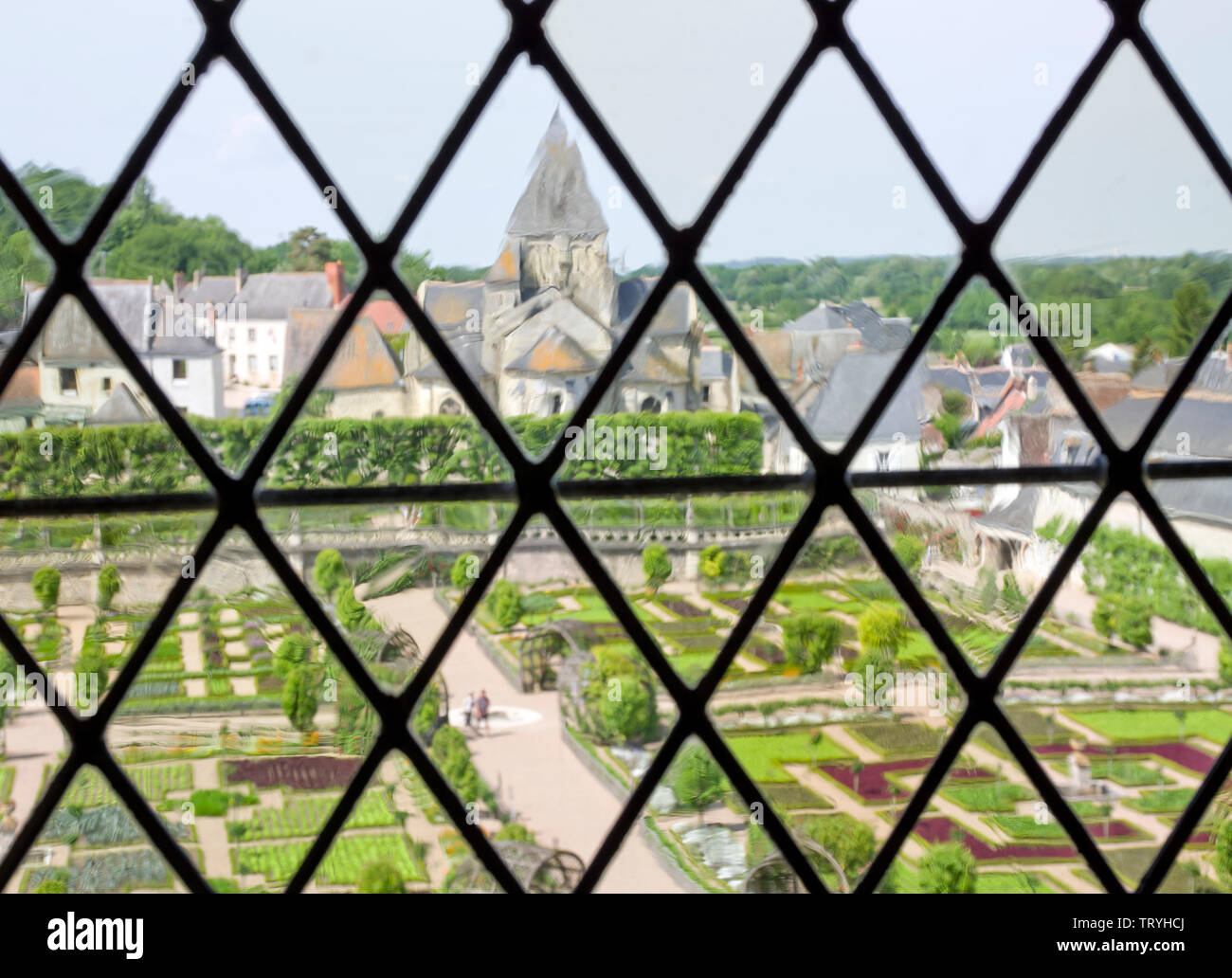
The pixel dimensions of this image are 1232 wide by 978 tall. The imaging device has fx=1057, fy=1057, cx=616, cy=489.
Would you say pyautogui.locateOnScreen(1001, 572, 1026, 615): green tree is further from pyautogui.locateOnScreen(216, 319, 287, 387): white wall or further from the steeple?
pyautogui.locateOnScreen(216, 319, 287, 387): white wall

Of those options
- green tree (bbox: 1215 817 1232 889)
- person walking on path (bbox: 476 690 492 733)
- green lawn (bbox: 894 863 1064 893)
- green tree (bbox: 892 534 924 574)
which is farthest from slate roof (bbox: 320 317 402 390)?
green tree (bbox: 1215 817 1232 889)

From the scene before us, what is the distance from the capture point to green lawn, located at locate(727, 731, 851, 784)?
45.6 inches

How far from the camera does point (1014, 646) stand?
1160mm

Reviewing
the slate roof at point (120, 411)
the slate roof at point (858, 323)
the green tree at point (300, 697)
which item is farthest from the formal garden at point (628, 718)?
the slate roof at point (858, 323)

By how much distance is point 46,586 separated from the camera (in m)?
1.13

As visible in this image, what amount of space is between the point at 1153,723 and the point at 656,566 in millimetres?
642

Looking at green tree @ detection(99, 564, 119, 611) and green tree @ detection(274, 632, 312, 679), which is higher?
green tree @ detection(99, 564, 119, 611)

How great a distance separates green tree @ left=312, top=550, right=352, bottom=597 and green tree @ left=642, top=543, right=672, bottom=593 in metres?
0.32

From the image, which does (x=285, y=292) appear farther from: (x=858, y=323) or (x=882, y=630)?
(x=882, y=630)

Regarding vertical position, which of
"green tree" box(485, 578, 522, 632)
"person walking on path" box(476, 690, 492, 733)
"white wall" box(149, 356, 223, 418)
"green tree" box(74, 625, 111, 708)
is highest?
"white wall" box(149, 356, 223, 418)

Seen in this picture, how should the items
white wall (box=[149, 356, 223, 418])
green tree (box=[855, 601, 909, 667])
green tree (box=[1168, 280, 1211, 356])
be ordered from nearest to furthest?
1. white wall (box=[149, 356, 223, 418])
2. green tree (box=[855, 601, 909, 667])
3. green tree (box=[1168, 280, 1211, 356])

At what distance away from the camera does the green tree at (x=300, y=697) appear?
112 cm

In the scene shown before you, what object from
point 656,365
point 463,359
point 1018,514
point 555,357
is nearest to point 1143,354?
point 1018,514
